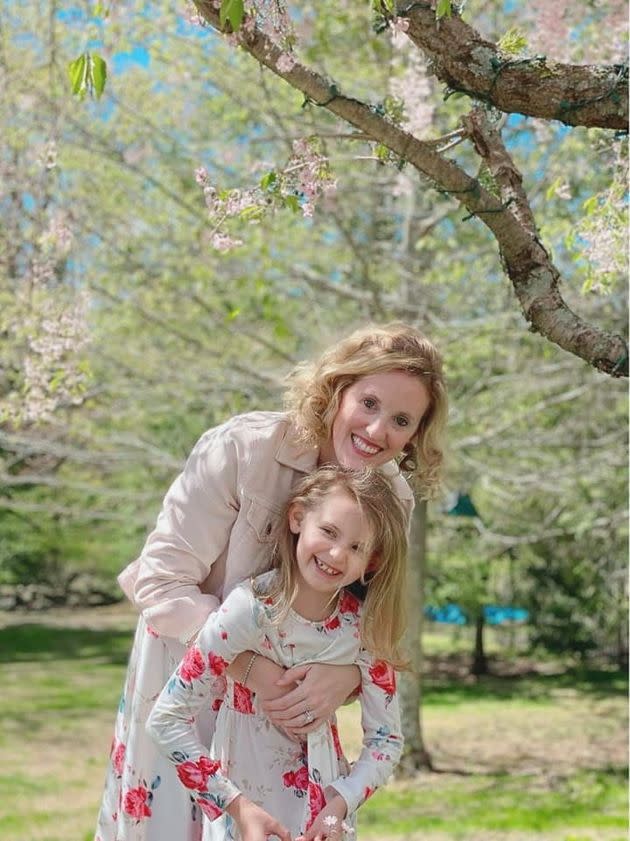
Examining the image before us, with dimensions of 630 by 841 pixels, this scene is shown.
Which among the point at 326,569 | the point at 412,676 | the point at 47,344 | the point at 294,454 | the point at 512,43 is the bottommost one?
the point at 412,676

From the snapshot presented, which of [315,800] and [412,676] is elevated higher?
[315,800]

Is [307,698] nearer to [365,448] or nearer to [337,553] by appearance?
[337,553]

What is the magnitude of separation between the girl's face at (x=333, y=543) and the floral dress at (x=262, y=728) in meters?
0.11

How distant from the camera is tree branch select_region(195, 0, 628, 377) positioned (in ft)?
8.14

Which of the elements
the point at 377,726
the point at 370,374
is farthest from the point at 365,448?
the point at 377,726

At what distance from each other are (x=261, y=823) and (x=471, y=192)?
4.68 ft

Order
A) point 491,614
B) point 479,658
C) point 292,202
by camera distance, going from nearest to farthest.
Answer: point 292,202 → point 479,658 → point 491,614

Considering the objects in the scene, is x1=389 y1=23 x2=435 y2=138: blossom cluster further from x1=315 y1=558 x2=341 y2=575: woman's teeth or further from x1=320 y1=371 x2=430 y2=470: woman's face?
x1=315 y1=558 x2=341 y2=575: woman's teeth

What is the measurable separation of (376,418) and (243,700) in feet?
2.16

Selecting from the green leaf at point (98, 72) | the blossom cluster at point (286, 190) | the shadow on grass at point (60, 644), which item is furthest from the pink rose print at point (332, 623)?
the shadow on grass at point (60, 644)

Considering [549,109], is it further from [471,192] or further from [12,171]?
[12,171]

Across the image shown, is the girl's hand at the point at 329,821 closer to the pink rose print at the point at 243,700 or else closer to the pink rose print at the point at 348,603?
the pink rose print at the point at 243,700

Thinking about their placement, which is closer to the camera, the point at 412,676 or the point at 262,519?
the point at 262,519

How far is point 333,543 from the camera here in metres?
2.21
